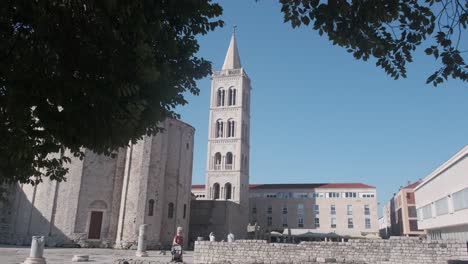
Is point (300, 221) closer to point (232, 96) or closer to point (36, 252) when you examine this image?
point (232, 96)

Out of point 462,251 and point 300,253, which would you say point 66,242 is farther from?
point 462,251

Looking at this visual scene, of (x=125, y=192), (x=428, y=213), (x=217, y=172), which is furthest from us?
(x=217, y=172)

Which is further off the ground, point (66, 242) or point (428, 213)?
point (428, 213)

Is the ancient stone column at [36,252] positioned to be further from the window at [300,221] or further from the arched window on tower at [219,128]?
the window at [300,221]

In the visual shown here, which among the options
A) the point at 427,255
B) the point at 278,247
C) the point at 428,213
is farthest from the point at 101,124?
the point at 428,213

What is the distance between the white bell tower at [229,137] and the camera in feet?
179

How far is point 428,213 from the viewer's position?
129ft

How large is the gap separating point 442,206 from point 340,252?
807 inches

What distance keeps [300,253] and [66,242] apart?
16.9 metres

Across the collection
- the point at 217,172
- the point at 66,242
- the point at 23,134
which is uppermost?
the point at 217,172

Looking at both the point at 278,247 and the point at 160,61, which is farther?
the point at 278,247

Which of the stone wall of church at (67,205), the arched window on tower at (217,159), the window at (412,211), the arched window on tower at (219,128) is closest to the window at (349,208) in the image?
the window at (412,211)

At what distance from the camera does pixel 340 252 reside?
17438 mm

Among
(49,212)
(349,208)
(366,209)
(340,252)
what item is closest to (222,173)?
(349,208)
